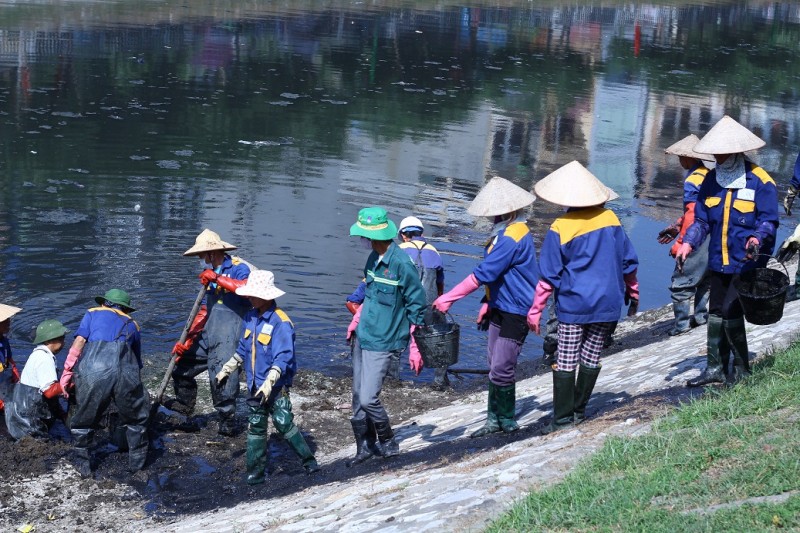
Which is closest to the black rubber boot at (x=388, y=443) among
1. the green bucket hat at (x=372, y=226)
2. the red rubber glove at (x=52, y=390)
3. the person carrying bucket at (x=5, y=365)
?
the green bucket hat at (x=372, y=226)

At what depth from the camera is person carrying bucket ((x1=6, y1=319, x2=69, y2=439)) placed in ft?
31.3

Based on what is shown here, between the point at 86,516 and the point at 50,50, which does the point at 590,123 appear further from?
the point at 86,516

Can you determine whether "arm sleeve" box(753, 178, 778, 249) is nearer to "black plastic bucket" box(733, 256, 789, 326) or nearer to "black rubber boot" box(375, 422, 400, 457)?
"black plastic bucket" box(733, 256, 789, 326)

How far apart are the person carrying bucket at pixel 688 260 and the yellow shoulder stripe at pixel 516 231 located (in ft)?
9.91

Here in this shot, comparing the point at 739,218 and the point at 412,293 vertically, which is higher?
the point at 739,218

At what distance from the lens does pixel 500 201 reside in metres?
8.48

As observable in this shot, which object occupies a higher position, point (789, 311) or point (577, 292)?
point (577, 292)

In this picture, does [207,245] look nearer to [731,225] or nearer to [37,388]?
[37,388]

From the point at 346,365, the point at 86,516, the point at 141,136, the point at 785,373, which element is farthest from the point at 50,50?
the point at 785,373

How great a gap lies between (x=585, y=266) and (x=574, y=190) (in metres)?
0.54

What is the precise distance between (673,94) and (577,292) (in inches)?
1081

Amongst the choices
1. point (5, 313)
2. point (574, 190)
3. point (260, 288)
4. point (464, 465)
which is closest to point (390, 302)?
point (260, 288)

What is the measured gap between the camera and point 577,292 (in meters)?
7.77

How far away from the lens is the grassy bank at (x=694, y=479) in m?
5.56
